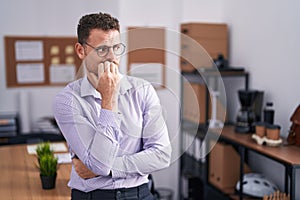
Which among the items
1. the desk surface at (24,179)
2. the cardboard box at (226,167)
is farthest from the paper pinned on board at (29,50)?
the cardboard box at (226,167)

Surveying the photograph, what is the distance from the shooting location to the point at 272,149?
2.25 meters

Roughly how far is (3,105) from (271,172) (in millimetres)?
2600

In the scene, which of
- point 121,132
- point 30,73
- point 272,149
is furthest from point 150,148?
point 30,73

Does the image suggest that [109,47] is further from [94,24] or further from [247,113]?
[247,113]

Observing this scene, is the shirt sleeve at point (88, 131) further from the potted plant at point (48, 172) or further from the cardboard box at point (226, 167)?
the cardboard box at point (226, 167)

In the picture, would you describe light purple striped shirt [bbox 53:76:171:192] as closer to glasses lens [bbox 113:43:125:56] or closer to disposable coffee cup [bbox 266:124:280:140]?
glasses lens [bbox 113:43:125:56]

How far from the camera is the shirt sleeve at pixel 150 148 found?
1.22m

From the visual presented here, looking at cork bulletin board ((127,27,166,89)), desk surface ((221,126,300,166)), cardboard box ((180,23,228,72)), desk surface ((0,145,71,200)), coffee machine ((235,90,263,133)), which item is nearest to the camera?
cork bulletin board ((127,27,166,89))

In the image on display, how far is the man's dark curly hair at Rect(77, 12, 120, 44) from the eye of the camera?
1.11 m

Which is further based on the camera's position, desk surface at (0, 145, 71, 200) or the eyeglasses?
desk surface at (0, 145, 71, 200)

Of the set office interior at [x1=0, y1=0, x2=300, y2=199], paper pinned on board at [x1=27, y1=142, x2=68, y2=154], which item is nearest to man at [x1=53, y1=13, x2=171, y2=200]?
office interior at [x1=0, y1=0, x2=300, y2=199]

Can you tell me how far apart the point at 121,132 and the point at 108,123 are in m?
0.08

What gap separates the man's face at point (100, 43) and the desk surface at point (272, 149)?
131 centimetres

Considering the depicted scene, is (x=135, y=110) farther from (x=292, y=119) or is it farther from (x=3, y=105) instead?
(x=3, y=105)
